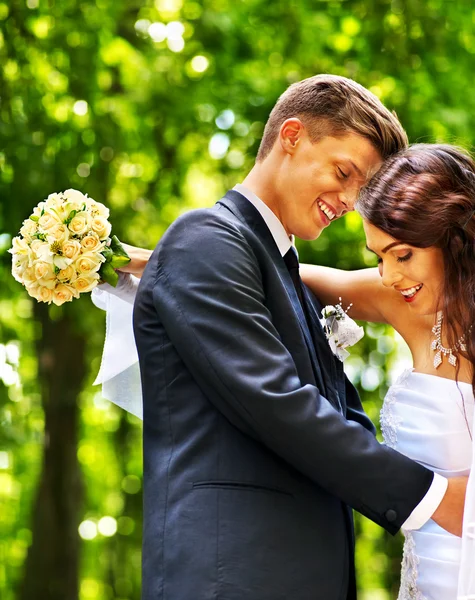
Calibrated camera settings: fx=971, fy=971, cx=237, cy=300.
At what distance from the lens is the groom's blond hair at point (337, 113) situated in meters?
3.42

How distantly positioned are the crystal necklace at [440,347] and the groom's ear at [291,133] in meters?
0.87

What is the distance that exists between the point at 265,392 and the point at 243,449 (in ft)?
0.69

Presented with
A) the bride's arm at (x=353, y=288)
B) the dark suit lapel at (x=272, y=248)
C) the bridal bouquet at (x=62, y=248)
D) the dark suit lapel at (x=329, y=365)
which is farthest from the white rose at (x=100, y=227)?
the bride's arm at (x=353, y=288)

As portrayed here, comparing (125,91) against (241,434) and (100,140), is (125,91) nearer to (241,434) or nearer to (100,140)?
(100,140)

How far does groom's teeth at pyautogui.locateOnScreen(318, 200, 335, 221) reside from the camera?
138 inches

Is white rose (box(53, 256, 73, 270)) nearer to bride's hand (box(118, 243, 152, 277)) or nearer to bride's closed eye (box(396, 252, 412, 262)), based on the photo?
bride's hand (box(118, 243, 152, 277))

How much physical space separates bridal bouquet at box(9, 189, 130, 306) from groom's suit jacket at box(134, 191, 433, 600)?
0.46 meters

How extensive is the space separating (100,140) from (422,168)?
424 centimetres

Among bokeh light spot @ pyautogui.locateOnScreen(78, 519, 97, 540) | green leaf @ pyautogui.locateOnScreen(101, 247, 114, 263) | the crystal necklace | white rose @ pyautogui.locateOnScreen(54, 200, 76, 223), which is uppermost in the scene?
white rose @ pyautogui.locateOnScreen(54, 200, 76, 223)

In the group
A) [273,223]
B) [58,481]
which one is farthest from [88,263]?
[58,481]

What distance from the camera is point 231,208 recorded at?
10.9 ft

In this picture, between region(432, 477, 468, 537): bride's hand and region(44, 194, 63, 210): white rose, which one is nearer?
region(432, 477, 468, 537): bride's hand

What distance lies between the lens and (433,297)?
3617 millimetres

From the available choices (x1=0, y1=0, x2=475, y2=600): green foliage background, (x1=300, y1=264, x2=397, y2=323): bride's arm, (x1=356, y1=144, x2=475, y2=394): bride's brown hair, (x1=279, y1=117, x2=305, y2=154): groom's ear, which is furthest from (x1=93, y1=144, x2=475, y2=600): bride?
(x1=0, y1=0, x2=475, y2=600): green foliage background
